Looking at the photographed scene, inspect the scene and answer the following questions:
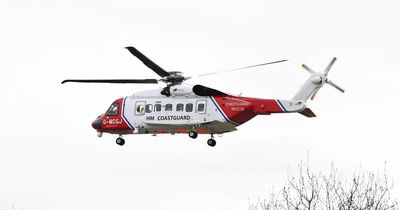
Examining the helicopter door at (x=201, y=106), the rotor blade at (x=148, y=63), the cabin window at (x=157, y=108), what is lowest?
the helicopter door at (x=201, y=106)

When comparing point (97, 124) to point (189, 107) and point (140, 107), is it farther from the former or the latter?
point (189, 107)

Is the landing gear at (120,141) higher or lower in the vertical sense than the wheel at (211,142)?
higher

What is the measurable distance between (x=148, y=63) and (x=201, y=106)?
12.7 feet

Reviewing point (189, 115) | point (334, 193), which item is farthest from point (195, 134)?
point (334, 193)

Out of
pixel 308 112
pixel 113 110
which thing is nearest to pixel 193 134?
pixel 308 112

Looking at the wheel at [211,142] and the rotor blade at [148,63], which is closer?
the rotor blade at [148,63]

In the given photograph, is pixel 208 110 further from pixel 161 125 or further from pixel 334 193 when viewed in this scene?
pixel 334 193

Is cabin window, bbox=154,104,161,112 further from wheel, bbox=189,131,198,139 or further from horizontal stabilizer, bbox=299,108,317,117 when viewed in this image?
horizontal stabilizer, bbox=299,108,317,117

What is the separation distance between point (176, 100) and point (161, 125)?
5.49 feet

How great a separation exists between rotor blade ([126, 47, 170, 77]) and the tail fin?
7.67m

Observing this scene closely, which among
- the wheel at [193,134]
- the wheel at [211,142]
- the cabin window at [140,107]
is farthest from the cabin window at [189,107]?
the cabin window at [140,107]

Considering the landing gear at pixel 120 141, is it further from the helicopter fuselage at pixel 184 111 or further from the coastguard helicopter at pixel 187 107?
the helicopter fuselage at pixel 184 111

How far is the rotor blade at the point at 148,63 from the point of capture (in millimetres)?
57688

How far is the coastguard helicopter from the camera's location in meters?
58.8
